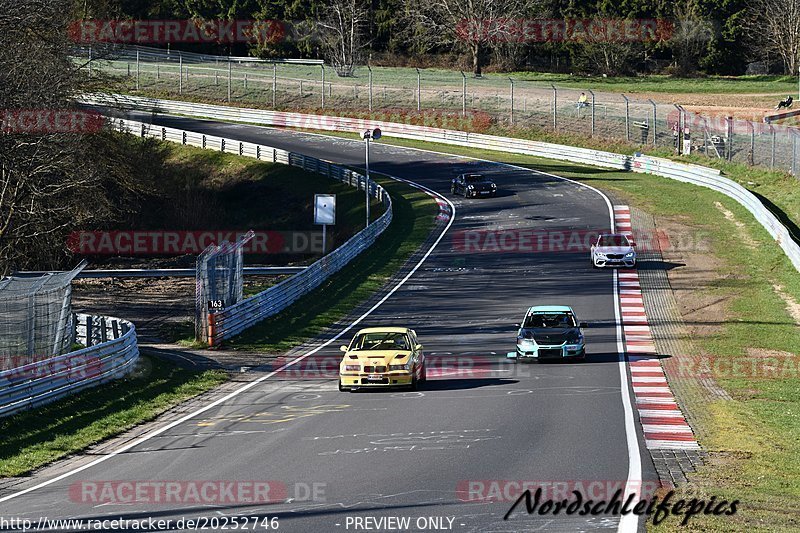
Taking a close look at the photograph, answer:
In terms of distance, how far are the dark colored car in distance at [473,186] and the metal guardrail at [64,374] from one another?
3262 cm

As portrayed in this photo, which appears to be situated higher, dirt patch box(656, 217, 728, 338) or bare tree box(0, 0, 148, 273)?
bare tree box(0, 0, 148, 273)

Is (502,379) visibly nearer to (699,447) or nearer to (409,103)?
(699,447)

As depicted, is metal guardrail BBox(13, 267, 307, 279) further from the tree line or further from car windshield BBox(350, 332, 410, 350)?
the tree line

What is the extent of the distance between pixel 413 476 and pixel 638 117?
59929 millimetres

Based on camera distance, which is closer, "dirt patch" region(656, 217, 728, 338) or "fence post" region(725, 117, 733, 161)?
"dirt patch" region(656, 217, 728, 338)

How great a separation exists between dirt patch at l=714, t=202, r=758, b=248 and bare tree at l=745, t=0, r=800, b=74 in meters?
59.8

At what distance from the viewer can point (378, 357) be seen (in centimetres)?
2269

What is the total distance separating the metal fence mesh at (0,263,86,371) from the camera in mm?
21047

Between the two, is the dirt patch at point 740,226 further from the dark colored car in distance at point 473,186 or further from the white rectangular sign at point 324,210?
the white rectangular sign at point 324,210

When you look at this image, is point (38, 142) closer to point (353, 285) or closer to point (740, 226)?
point (353, 285)

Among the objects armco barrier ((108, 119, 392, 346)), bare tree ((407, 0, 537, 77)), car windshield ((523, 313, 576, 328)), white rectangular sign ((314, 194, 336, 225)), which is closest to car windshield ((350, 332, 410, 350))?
car windshield ((523, 313, 576, 328))

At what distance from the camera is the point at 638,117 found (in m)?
70.6

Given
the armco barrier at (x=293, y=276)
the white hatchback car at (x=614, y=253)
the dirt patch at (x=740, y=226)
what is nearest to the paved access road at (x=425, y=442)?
the armco barrier at (x=293, y=276)

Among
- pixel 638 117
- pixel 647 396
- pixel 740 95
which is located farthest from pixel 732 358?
pixel 740 95
